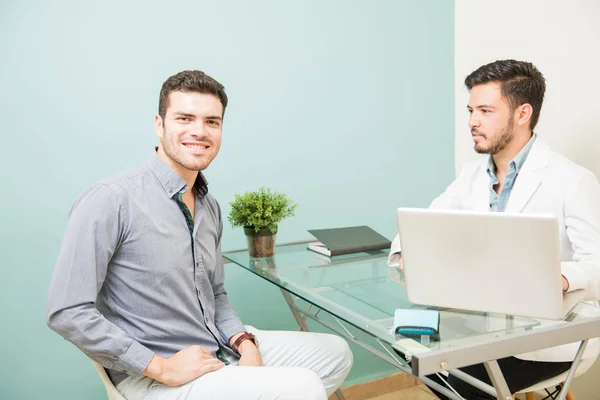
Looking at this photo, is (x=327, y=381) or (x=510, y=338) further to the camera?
(x=327, y=381)

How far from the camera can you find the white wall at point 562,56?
2234 millimetres

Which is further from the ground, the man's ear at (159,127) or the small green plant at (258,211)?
the man's ear at (159,127)

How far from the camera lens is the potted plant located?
2.14 m

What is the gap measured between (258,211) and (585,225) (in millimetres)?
1074

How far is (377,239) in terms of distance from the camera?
2285 millimetres

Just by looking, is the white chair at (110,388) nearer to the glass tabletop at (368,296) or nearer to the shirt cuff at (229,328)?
the shirt cuff at (229,328)

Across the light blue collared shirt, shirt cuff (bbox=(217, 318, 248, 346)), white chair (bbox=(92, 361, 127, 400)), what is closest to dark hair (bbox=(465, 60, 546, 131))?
the light blue collared shirt

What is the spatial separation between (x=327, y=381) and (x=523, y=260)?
0.83 metres

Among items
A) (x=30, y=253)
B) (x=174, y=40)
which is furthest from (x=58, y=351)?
(x=174, y=40)

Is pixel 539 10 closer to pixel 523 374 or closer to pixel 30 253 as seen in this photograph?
pixel 523 374

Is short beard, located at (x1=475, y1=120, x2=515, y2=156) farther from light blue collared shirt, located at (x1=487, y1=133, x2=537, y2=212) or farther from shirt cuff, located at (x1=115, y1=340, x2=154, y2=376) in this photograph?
shirt cuff, located at (x1=115, y1=340, x2=154, y2=376)

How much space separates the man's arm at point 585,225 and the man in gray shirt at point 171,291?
767mm

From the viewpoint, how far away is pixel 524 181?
1938mm

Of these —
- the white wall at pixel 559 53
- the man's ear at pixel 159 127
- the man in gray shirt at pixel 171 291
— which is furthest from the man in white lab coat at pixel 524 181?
the man's ear at pixel 159 127
